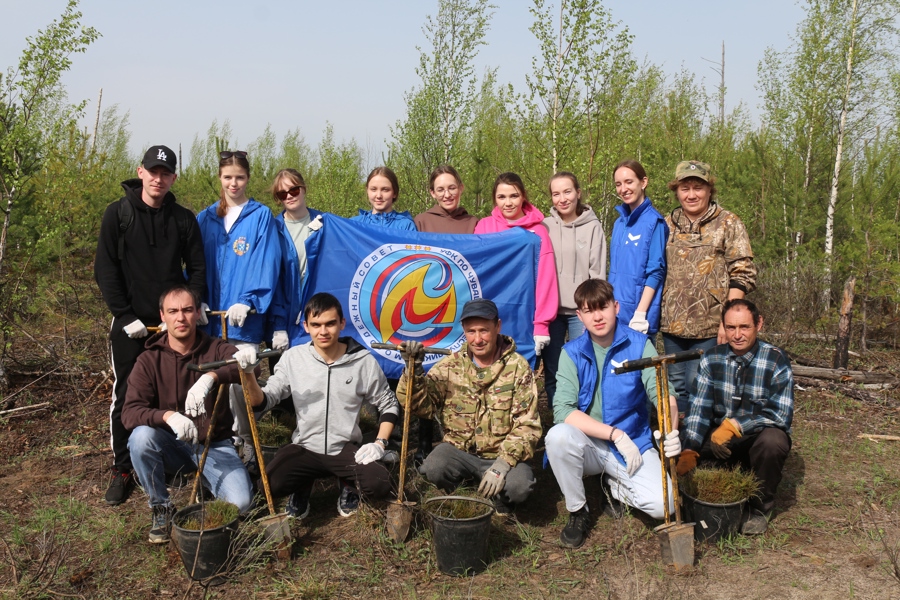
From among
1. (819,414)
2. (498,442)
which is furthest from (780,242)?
(498,442)

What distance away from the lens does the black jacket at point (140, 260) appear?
182 inches

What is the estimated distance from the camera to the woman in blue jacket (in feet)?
16.3

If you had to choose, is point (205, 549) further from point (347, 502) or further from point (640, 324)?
point (640, 324)

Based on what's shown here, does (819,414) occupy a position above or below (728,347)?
below

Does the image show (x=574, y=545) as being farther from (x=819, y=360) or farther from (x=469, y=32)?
(x=469, y=32)

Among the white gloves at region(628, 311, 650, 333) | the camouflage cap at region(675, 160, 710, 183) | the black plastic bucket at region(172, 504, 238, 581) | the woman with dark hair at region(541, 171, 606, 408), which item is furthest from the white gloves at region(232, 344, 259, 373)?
the camouflage cap at region(675, 160, 710, 183)

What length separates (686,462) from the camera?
4316 millimetres

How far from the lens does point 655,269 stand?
16.3 ft

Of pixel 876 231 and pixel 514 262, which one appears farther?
pixel 876 231

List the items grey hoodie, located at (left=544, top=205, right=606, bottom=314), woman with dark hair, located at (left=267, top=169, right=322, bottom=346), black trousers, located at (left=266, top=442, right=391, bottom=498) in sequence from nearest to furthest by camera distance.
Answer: black trousers, located at (left=266, top=442, right=391, bottom=498), grey hoodie, located at (left=544, top=205, right=606, bottom=314), woman with dark hair, located at (left=267, top=169, right=322, bottom=346)

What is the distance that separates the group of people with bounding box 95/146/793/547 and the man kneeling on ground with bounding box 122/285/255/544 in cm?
1

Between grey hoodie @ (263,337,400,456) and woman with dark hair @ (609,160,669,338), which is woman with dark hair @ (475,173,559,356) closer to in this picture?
woman with dark hair @ (609,160,669,338)

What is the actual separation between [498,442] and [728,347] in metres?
1.66

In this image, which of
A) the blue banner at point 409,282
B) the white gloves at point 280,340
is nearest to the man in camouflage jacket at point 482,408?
the blue banner at point 409,282
